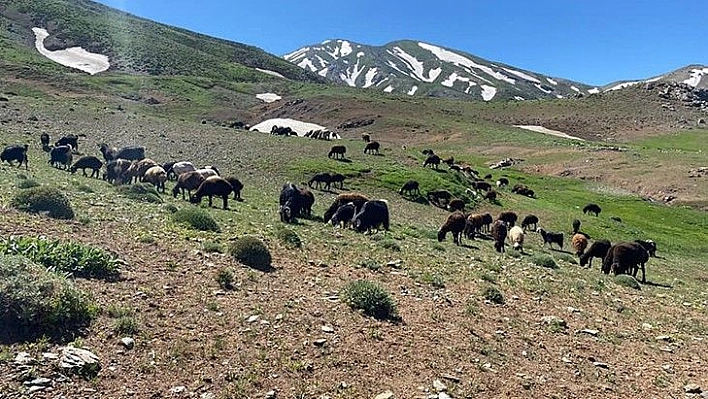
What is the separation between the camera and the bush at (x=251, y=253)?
12852 mm

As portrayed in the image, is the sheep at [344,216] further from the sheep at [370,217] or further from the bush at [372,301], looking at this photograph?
the bush at [372,301]

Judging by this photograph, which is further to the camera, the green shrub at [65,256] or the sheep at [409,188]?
the sheep at [409,188]

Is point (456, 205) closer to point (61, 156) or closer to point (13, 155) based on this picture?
point (61, 156)

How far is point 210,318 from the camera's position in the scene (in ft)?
30.9

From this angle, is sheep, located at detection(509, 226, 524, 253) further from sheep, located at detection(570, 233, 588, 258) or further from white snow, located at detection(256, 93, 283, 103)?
white snow, located at detection(256, 93, 283, 103)

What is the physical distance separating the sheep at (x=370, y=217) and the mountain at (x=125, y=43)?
107 metres

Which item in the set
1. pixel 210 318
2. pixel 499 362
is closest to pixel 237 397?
pixel 210 318

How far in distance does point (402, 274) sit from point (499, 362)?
5117 millimetres

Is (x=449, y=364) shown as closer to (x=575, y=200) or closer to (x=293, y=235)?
(x=293, y=235)

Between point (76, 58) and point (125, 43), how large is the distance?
2188cm

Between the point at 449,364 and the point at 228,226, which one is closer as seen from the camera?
the point at 449,364

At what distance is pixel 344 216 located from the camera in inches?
899

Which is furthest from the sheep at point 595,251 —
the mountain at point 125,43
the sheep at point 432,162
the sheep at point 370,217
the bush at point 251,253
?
the mountain at point 125,43

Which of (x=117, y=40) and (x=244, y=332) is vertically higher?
(x=117, y=40)
